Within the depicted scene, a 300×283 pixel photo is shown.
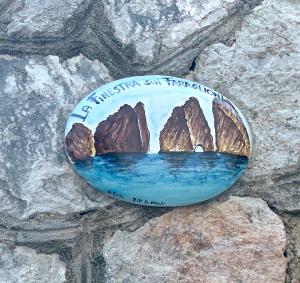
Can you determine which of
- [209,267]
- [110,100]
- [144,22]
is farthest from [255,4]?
[209,267]

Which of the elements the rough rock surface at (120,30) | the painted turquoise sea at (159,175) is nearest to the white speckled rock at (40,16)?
the rough rock surface at (120,30)

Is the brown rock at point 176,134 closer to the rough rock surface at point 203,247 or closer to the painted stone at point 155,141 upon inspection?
the painted stone at point 155,141

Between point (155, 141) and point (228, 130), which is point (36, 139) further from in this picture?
point (228, 130)

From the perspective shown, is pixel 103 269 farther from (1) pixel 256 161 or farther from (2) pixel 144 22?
(2) pixel 144 22

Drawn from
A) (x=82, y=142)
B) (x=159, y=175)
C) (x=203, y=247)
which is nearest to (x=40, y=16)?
(x=82, y=142)

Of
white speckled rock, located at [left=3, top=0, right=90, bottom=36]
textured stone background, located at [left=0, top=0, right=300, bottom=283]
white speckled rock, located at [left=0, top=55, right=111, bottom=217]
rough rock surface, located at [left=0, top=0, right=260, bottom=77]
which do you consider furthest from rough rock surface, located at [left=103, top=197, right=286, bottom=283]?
white speckled rock, located at [left=3, top=0, right=90, bottom=36]

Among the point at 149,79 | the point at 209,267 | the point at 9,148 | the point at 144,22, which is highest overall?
the point at 144,22
